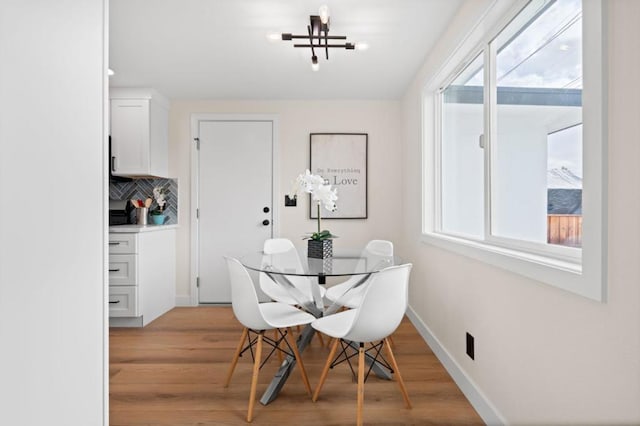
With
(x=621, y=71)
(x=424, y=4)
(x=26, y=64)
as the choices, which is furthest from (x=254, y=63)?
(x=621, y=71)

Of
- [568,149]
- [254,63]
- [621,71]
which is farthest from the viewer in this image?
[254,63]

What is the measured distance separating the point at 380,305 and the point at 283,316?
2.20 feet

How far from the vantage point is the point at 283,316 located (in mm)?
2150

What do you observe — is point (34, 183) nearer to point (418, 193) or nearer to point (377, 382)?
point (377, 382)

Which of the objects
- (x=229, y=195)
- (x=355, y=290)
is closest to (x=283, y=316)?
(x=355, y=290)

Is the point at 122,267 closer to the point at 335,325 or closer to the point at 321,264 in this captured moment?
the point at 321,264

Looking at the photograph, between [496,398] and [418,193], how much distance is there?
1882 millimetres

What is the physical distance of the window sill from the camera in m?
1.11

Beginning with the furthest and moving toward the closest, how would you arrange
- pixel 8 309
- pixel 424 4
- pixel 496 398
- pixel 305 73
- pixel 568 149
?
pixel 305 73
pixel 424 4
pixel 496 398
pixel 568 149
pixel 8 309

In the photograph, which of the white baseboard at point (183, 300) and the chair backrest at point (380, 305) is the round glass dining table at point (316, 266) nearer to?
the chair backrest at point (380, 305)

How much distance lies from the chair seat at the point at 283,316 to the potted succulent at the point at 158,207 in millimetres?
2020

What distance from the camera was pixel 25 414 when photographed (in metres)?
0.81

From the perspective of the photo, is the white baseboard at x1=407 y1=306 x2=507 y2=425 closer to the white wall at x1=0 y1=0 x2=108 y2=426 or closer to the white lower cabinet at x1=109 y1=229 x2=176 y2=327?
the white wall at x1=0 y1=0 x2=108 y2=426

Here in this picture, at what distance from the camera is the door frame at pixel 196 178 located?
13.0 feet
